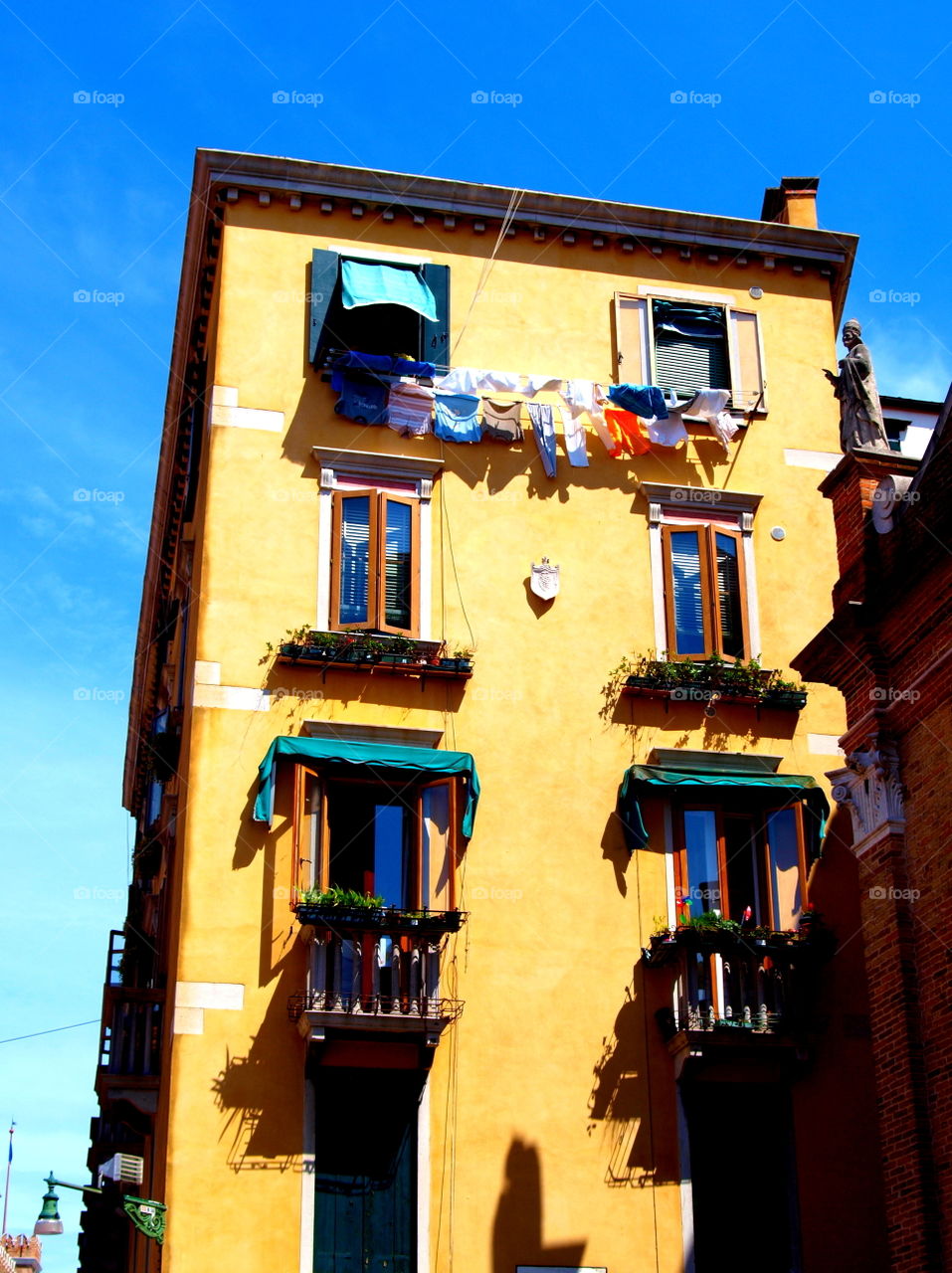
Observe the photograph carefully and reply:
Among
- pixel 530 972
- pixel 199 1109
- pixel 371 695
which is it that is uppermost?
pixel 371 695

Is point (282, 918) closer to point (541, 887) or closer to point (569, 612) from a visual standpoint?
point (541, 887)

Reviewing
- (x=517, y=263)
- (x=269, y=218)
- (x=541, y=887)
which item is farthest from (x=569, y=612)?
(x=269, y=218)

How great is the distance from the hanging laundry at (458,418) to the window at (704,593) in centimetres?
341

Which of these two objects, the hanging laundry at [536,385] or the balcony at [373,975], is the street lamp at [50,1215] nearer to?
the balcony at [373,975]

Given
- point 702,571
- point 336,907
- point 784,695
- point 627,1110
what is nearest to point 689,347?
point 702,571

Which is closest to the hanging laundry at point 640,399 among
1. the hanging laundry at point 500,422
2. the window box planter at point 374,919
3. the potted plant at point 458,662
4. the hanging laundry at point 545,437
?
the hanging laundry at point 545,437

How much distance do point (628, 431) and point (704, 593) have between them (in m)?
2.91

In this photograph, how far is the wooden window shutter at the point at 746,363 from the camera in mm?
28281

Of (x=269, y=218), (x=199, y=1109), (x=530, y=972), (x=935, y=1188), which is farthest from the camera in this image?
(x=269, y=218)

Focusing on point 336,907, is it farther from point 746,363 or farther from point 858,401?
point 746,363

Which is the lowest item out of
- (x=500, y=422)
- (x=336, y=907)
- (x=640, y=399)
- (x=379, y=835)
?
(x=336, y=907)

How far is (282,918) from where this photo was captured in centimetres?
2312

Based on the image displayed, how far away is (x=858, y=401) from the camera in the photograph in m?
22.1

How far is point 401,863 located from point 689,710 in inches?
200
